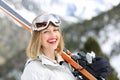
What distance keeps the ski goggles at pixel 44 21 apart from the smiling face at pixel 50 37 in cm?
3

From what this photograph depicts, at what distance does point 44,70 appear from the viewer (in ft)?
10.4

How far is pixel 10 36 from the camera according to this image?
7988 centimetres

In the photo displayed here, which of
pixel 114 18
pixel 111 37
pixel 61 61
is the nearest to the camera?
pixel 61 61

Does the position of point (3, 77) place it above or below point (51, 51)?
below

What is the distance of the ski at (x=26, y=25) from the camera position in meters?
3.59

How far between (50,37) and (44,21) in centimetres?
15

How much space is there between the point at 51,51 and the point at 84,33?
3803cm

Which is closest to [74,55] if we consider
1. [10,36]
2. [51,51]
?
[51,51]

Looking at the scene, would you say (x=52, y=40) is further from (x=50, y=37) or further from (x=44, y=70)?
(x=44, y=70)

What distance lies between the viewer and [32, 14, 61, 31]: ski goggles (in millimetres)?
3270

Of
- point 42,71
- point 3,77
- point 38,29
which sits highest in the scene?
point 38,29

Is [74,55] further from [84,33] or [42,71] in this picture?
[84,33]

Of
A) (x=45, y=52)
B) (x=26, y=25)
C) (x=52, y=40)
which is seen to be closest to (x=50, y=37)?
(x=52, y=40)

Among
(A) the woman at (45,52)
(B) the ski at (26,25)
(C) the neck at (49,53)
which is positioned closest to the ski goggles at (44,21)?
(A) the woman at (45,52)
